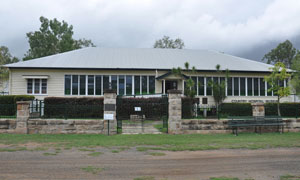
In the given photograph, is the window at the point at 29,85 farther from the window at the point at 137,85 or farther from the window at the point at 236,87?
the window at the point at 236,87

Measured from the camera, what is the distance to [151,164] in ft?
21.4

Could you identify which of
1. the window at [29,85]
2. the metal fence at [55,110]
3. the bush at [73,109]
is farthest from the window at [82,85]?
the metal fence at [55,110]

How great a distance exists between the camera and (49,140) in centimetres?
1011

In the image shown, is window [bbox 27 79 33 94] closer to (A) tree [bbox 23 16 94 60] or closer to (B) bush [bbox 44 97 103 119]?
(B) bush [bbox 44 97 103 119]

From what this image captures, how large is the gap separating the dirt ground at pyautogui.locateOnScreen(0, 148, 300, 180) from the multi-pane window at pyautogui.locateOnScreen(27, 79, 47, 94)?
14.6 meters

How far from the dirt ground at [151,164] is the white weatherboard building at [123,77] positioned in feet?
44.4

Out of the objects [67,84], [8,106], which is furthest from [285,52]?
A: [8,106]

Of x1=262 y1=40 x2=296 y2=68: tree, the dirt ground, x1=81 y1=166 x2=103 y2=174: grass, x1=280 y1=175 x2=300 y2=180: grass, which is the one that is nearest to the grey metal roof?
the dirt ground

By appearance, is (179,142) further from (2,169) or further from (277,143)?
(2,169)

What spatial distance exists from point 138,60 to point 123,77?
120 inches

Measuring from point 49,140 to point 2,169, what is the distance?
14.2 ft

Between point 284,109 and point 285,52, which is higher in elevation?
point 285,52

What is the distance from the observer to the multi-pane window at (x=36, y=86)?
21188mm

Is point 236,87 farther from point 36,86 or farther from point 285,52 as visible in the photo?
point 285,52
